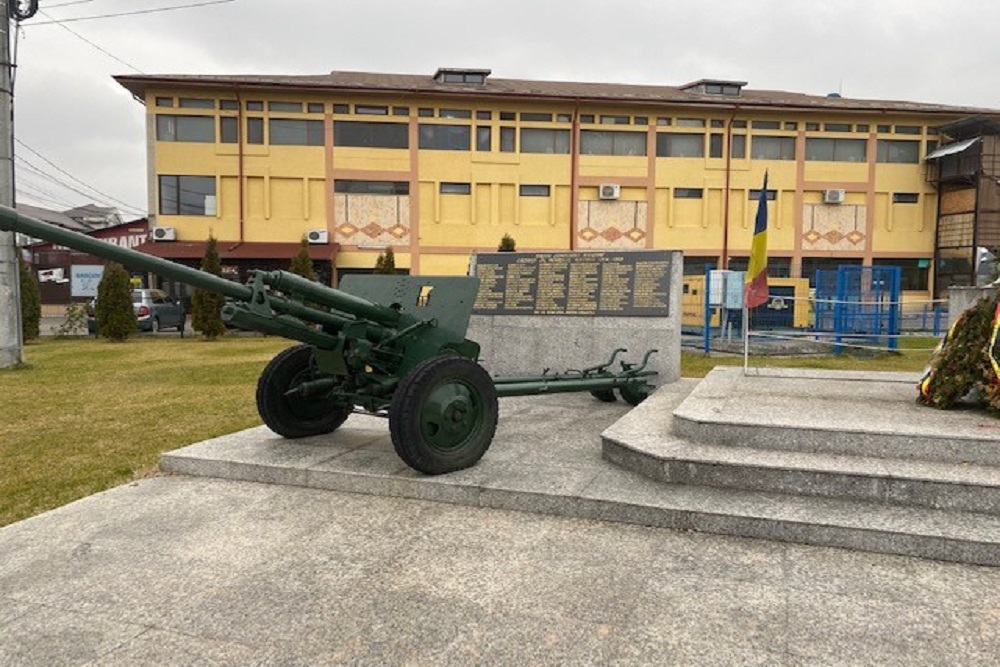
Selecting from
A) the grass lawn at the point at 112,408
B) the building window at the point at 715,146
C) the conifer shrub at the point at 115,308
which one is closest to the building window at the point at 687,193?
the building window at the point at 715,146

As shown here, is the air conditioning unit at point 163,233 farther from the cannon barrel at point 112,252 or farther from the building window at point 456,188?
the cannon barrel at point 112,252

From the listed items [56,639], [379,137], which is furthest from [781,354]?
[379,137]

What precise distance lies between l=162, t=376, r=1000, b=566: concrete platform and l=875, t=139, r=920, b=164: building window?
100 ft

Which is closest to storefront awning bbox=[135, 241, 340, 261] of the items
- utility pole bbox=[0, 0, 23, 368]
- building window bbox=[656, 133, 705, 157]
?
utility pole bbox=[0, 0, 23, 368]

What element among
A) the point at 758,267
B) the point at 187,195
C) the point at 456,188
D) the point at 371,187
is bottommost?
the point at 758,267

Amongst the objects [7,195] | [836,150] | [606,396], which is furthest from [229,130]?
[836,150]

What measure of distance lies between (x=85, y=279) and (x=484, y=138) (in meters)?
18.9

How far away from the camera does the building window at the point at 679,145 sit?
3033 cm

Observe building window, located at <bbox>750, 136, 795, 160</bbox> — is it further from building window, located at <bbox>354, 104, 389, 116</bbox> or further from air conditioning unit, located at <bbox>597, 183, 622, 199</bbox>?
building window, located at <bbox>354, 104, 389, 116</bbox>

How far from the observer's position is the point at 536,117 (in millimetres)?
29578

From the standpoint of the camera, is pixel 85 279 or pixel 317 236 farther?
pixel 85 279

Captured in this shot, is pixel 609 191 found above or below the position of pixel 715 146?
below

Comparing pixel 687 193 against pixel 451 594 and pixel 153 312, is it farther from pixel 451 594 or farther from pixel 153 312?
pixel 451 594

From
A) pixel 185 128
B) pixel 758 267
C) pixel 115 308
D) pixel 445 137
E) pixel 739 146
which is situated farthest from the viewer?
pixel 739 146
